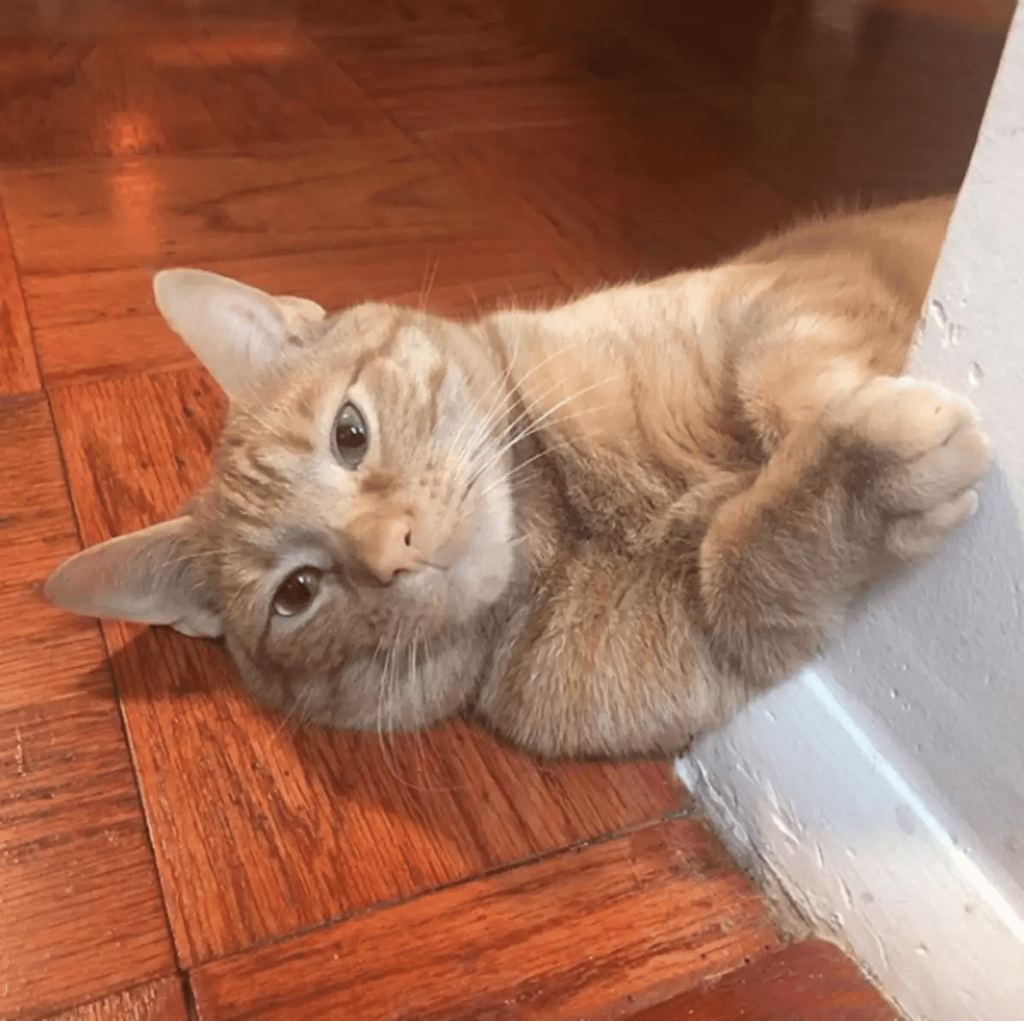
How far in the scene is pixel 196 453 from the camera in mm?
1334

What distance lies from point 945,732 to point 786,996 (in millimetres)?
228

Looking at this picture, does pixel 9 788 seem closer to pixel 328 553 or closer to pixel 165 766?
pixel 165 766

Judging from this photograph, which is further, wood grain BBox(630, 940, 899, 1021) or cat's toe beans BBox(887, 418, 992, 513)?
wood grain BBox(630, 940, 899, 1021)

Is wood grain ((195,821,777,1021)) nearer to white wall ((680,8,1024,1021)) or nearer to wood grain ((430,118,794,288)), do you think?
white wall ((680,8,1024,1021))

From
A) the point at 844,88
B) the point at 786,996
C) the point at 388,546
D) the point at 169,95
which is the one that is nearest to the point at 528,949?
the point at 786,996

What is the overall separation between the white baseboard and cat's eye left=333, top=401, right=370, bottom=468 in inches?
16.2

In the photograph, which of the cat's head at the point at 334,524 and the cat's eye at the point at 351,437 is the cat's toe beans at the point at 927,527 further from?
the cat's eye at the point at 351,437

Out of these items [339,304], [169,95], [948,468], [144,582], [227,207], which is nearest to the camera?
[948,468]

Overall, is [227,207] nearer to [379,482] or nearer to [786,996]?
[379,482]

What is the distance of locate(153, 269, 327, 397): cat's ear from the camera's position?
1065mm

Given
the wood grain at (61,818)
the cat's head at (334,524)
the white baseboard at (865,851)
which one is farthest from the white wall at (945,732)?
the wood grain at (61,818)

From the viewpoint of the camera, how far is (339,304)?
63.0 inches

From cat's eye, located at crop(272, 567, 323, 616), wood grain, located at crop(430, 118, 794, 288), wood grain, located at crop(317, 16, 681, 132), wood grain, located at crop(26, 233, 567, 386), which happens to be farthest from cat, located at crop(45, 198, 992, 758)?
wood grain, located at crop(317, 16, 681, 132)

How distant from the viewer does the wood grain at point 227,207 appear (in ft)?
5.61
